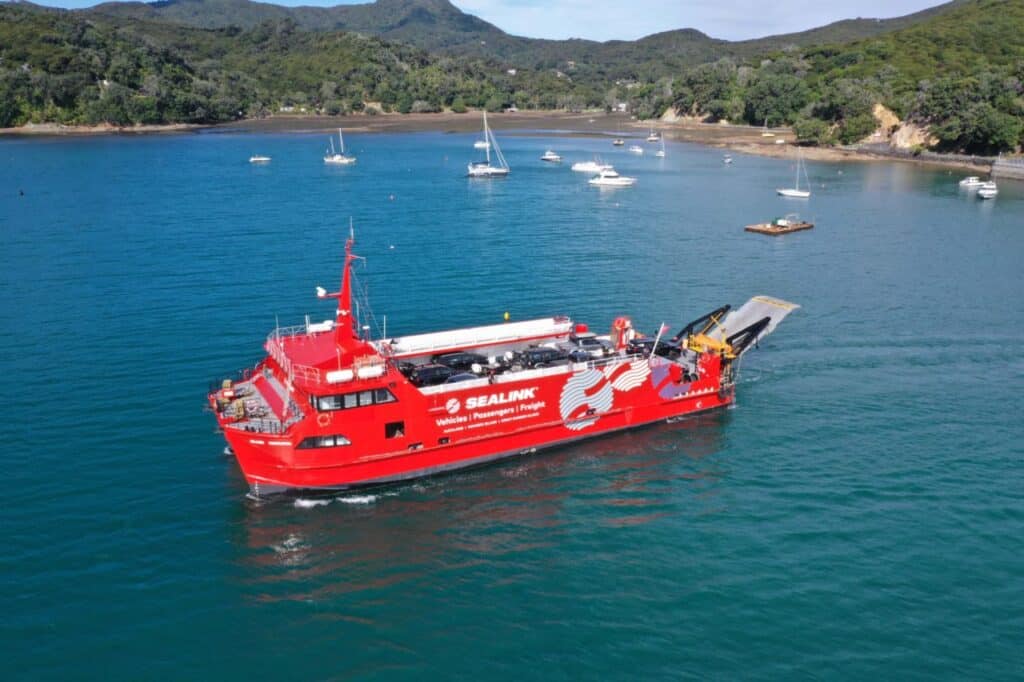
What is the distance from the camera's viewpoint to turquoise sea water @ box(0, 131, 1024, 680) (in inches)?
985

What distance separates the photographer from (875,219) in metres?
99.5

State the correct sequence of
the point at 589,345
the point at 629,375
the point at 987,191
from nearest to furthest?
the point at 629,375 → the point at 589,345 → the point at 987,191

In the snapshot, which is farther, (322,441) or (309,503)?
(309,503)

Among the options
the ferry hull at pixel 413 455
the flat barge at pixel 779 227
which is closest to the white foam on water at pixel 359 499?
the ferry hull at pixel 413 455

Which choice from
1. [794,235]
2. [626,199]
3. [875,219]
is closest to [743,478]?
[794,235]

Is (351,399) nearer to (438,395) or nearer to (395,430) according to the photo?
(395,430)

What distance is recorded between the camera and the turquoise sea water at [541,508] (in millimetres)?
25031

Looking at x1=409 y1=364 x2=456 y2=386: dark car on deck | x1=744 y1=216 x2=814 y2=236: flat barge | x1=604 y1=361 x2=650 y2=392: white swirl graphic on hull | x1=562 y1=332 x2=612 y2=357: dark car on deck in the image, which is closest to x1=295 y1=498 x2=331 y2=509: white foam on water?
x1=409 y1=364 x2=456 y2=386: dark car on deck

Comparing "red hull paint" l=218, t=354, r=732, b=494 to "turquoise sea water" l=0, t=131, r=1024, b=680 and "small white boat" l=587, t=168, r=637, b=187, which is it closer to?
"turquoise sea water" l=0, t=131, r=1024, b=680

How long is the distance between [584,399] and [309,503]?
14.2 meters

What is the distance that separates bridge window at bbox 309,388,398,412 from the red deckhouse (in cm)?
5

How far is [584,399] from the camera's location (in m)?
38.6

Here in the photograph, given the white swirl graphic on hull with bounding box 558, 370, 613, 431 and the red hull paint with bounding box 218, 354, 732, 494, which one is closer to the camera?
the red hull paint with bounding box 218, 354, 732, 494

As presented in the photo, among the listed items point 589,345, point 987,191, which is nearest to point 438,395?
point 589,345
